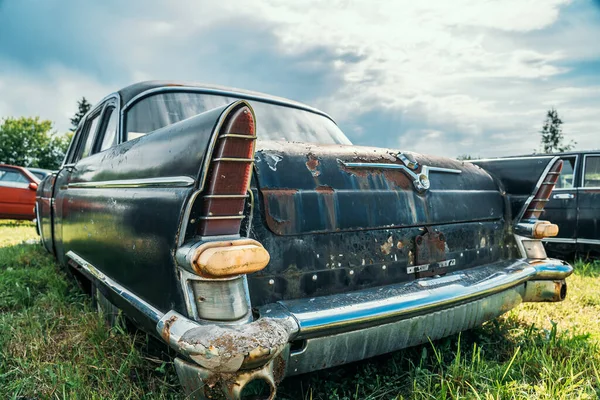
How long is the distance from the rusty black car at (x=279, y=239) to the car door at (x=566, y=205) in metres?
3.53

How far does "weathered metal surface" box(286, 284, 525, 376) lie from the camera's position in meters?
1.55

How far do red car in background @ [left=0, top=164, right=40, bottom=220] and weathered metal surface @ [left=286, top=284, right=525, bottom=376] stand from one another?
995 cm

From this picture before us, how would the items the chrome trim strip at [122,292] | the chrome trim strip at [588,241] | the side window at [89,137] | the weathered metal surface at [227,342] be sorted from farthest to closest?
1. the chrome trim strip at [588,241]
2. the side window at [89,137]
3. the chrome trim strip at [122,292]
4. the weathered metal surface at [227,342]

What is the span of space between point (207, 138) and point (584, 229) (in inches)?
223

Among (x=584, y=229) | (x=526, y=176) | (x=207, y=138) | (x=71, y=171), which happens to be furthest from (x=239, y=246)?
(x=584, y=229)

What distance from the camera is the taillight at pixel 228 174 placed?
136 cm

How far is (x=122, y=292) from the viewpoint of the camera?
73.9 inches

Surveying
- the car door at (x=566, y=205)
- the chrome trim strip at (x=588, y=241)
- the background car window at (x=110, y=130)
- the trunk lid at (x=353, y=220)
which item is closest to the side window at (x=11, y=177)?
the background car window at (x=110, y=130)

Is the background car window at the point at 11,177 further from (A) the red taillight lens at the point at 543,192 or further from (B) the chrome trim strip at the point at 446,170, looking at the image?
(A) the red taillight lens at the point at 543,192

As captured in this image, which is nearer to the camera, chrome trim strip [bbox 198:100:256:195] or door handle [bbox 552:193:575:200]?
chrome trim strip [bbox 198:100:256:195]

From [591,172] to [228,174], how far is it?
19.0ft

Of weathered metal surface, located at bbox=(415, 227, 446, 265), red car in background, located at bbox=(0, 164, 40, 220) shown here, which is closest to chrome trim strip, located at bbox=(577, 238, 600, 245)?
weathered metal surface, located at bbox=(415, 227, 446, 265)

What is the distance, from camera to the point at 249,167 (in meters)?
1.40

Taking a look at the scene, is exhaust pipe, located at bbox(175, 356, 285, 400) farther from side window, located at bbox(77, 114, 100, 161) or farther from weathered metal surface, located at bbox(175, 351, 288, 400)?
side window, located at bbox(77, 114, 100, 161)
